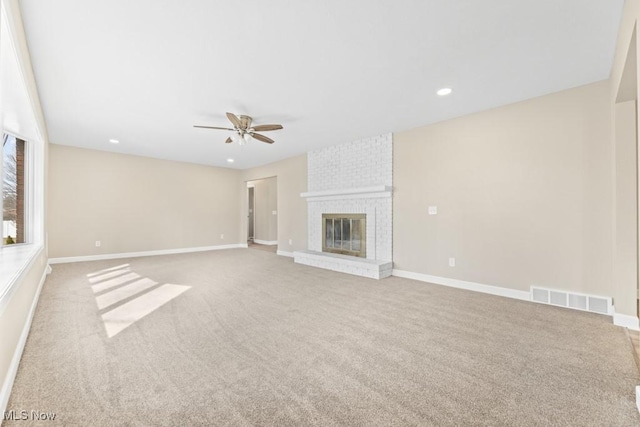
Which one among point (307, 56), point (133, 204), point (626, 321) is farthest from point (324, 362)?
point (133, 204)

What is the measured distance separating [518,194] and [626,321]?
159cm

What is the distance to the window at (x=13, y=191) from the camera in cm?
312

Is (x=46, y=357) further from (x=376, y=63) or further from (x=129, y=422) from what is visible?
(x=376, y=63)

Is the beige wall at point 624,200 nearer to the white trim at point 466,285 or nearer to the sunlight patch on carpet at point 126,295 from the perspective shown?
the white trim at point 466,285

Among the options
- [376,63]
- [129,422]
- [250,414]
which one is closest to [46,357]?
[129,422]

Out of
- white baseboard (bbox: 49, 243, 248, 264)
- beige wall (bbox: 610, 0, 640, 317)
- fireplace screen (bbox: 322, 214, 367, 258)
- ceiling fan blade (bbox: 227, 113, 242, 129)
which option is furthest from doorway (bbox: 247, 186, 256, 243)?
beige wall (bbox: 610, 0, 640, 317)

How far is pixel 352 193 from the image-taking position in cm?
529

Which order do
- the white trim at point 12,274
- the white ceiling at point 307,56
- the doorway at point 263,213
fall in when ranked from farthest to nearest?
the doorway at point 263,213 → the white ceiling at point 307,56 → the white trim at point 12,274

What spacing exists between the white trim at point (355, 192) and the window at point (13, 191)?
178 inches

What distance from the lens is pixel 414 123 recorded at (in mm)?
4258

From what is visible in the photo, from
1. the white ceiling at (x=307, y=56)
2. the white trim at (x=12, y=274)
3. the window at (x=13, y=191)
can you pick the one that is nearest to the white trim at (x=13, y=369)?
the white trim at (x=12, y=274)

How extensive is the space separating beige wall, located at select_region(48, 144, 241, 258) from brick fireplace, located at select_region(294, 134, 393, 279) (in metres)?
3.32

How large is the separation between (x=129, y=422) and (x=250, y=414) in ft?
1.99

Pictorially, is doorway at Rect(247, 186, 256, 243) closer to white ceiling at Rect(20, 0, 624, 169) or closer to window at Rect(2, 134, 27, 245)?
white ceiling at Rect(20, 0, 624, 169)
